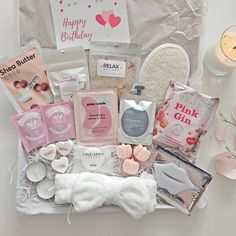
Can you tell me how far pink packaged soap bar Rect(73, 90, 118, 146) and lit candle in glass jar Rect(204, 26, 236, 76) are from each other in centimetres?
24

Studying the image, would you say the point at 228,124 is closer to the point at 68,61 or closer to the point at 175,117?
the point at 175,117

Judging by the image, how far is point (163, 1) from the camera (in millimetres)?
974

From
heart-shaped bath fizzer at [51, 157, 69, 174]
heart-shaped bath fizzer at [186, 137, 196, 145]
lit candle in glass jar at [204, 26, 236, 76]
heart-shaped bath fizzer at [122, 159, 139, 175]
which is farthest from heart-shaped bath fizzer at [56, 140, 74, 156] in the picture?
lit candle in glass jar at [204, 26, 236, 76]

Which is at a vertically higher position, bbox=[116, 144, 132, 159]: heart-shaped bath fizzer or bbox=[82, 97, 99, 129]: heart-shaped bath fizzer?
bbox=[82, 97, 99, 129]: heart-shaped bath fizzer

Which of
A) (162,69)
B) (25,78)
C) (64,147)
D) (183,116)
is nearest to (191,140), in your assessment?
(183,116)

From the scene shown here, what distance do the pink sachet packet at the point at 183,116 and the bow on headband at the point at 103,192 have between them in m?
0.12

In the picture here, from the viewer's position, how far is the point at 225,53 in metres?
0.95

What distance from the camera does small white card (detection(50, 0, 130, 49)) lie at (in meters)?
0.96

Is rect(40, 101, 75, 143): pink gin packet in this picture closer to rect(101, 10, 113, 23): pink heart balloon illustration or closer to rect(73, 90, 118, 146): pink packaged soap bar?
rect(73, 90, 118, 146): pink packaged soap bar

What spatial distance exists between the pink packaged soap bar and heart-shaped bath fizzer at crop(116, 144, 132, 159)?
28 mm

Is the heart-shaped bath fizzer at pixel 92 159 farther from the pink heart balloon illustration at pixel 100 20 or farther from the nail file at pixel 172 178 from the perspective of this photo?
the pink heart balloon illustration at pixel 100 20

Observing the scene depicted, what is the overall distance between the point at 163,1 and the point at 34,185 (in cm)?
50

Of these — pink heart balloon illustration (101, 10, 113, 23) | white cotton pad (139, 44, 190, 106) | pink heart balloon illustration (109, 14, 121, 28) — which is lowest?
white cotton pad (139, 44, 190, 106)

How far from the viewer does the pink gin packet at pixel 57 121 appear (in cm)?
95
